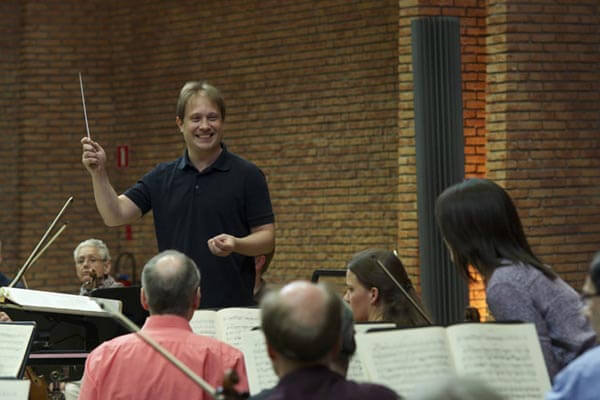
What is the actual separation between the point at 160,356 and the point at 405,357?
85 centimetres

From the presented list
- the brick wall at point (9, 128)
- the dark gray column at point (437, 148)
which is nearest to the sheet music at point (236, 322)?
the dark gray column at point (437, 148)

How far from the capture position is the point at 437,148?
8.85m

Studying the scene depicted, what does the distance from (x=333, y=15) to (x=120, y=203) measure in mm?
7014

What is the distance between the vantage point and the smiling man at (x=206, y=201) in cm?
470

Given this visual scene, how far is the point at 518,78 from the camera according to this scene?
9.27 meters

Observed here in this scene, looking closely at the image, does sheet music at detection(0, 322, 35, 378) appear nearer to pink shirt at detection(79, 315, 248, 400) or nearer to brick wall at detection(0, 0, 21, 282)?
pink shirt at detection(79, 315, 248, 400)

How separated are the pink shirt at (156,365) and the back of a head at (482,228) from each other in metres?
0.81

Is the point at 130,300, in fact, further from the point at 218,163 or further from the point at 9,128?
the point at 9,128

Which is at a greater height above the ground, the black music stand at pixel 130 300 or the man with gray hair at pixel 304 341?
the man with gray hair at pixel 304 341

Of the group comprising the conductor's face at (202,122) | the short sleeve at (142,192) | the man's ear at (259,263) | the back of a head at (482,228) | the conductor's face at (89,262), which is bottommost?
the conductor's face at (89,262)

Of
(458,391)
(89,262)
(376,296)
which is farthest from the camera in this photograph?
(89,262)

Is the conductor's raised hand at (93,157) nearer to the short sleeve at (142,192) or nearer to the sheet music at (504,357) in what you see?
the short sleeve at (142,192)

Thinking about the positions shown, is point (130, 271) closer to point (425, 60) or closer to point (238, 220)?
point (425, 60)

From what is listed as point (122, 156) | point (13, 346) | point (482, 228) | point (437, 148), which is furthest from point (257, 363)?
point (122, 156)
